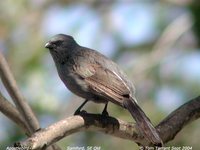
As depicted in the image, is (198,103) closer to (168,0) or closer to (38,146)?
(38,146)

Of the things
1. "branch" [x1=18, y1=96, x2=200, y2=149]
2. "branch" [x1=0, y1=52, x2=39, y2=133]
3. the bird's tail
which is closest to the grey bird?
the bird's tail

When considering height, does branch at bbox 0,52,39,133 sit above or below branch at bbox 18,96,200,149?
above

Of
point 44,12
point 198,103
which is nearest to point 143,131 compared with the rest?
point 198,103

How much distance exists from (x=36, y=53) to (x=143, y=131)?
4629 millimetres

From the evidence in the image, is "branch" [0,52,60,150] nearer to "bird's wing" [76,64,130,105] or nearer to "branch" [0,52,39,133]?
"branch" [0,52,39,133]

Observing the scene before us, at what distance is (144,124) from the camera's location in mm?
5301

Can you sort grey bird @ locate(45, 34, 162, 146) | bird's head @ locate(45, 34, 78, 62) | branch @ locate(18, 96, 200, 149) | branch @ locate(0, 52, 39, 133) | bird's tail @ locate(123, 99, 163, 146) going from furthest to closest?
bird's head @ locate(45, 34, 78, 62) < grey bird @ locate(45, 34, 162, 146) < branch @ locate(0, 52, 39, 133) < bird's tail @ locate(123, 99, 163, 146) < branch @ locate(18, 96, 200, 149)

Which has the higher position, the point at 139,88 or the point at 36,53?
the point at 36,53

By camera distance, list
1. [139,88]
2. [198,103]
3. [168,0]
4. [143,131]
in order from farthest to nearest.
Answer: [168,0] → [139,88] → [198,103] → [143,131]

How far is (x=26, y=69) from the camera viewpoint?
9.19 meters

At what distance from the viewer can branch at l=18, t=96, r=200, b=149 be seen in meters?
4.44

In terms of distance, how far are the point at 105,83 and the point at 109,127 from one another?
714mm

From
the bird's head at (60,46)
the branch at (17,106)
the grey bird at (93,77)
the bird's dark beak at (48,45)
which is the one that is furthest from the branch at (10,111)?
the bird's dark beak at (48,45)

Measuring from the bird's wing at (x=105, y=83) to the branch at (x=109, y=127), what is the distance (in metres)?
0.30
